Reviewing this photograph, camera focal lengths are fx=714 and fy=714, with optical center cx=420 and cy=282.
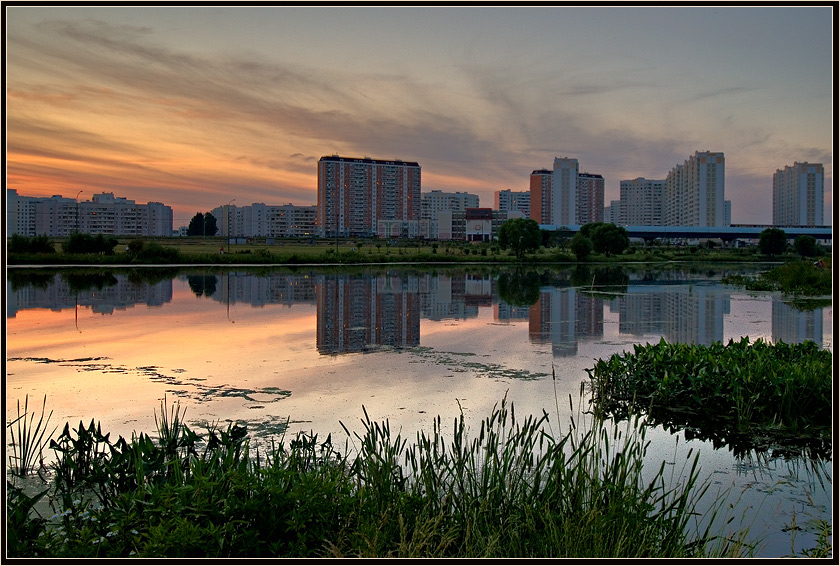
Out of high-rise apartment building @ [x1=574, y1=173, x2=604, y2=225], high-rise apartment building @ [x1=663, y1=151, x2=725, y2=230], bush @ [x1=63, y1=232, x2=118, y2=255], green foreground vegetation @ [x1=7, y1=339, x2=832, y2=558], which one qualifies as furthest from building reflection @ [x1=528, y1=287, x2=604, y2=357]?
high-rise apartment building @ [x1=574, y1=173, x2=604, y2=225]

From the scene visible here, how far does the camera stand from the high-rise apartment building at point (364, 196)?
→ 411 ft

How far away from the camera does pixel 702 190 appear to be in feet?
439

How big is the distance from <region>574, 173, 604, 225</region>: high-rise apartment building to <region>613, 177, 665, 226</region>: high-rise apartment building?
13264mm

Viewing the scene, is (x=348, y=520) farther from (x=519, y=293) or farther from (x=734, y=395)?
A: (x=519, y=293)

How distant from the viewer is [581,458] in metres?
4.47

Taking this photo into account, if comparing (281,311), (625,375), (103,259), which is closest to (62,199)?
(103,259)

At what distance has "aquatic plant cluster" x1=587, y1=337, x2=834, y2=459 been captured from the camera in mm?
7535

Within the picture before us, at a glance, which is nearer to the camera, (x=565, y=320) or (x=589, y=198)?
(x=565, y=320)

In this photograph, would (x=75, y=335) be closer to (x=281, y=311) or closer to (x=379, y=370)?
(x=281, y=311)

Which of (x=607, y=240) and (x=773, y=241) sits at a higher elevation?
(x=773, y=241)

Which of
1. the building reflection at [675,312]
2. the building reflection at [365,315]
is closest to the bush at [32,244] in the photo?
the building reflection at [365,315]

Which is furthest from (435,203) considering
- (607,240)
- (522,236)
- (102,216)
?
(522,236)

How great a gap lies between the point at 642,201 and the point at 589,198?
74.9ft

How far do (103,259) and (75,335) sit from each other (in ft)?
110
